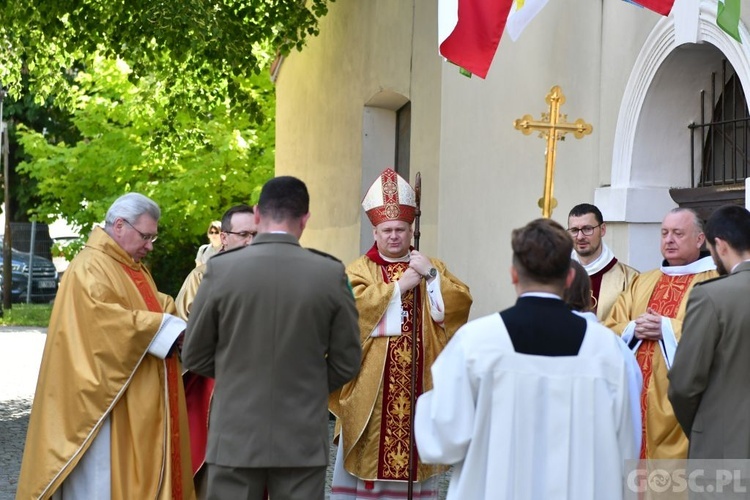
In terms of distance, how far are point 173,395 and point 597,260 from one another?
249 cm

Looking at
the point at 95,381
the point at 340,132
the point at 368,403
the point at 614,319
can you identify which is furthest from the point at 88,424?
the point at 340,132

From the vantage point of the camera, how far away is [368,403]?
23.2ft

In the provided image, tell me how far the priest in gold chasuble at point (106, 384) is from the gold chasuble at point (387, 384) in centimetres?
121

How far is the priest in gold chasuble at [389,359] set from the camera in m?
6.99

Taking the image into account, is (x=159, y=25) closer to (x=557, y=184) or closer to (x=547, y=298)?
(x=557, y=184)

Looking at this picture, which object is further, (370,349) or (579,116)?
(579,116)

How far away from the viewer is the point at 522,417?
156 inches

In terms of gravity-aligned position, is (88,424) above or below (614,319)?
below

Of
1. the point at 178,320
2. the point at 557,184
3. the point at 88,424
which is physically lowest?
the point at 88,424

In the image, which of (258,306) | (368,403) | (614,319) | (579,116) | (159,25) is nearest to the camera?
(258,306)

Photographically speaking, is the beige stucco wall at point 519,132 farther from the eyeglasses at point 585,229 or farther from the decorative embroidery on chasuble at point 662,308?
the decorative embroidery on chasuble at point 662,308

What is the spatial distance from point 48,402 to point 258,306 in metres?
1.86

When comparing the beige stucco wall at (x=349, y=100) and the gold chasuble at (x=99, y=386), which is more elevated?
the beige stucco wall at (x=349, y=100)

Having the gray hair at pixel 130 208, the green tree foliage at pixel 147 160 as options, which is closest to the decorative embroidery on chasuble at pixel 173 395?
the gray hair at pixel 130 208
